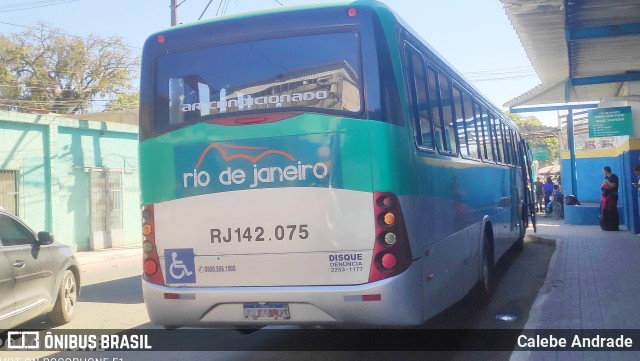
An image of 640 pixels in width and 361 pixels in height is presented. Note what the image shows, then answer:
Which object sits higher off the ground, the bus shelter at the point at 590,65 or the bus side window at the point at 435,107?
the bus shelter at the point at 590,65

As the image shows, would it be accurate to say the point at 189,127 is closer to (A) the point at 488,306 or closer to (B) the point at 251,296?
(B) the point at 251,296

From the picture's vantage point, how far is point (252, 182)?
539cm

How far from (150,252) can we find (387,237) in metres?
2.18

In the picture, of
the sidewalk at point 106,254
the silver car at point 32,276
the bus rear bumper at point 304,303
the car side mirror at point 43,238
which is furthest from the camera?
the sidewalk at point 106,254

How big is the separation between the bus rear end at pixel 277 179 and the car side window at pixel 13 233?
98.6 inches

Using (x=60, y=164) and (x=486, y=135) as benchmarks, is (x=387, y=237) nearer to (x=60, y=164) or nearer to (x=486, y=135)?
(x=486, y=135)

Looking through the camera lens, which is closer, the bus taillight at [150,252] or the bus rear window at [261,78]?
the bus rear window at [261,78]

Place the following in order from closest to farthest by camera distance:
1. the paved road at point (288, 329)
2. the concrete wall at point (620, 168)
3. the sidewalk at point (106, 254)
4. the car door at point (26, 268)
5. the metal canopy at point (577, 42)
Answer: the paved road at point (288, 329) → the car door at point (26, 268) → the metal canopy at point (577, 42) → the concrete wall at point (620, 168) → the sidewalk at point (106, 254)

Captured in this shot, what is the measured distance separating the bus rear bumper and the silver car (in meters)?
2.16

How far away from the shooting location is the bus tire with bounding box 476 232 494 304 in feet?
28.7

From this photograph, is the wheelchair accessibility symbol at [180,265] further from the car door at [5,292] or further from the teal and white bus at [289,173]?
the car door at [5,292]

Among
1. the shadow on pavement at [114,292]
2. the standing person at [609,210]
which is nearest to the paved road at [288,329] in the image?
the shadow on pavement at [114,292]

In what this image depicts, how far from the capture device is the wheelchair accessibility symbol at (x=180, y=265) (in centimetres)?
552

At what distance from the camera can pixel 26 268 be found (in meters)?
7.24
